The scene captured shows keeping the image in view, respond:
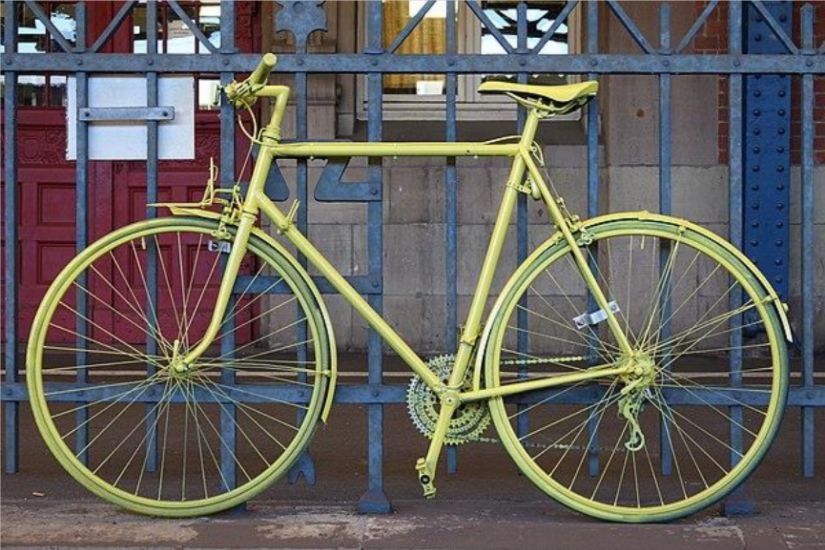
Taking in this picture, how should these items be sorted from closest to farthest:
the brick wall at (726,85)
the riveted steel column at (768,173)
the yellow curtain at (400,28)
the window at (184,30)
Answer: the riveted steel column at (768,173), the brick wall at (726,85), the window at (184,30), the yellow curtain at (400,28)

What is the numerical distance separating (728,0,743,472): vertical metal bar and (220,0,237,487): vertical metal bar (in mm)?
1656

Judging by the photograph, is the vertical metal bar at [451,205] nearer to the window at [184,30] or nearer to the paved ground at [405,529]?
the paved ground at [405,529]

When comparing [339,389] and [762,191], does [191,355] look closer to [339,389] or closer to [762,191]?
[339,389]

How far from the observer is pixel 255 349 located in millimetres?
9570

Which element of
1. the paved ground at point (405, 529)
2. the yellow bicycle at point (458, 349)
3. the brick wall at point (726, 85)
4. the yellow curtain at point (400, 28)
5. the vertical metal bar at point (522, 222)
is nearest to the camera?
the paved ground at point (405, 529)

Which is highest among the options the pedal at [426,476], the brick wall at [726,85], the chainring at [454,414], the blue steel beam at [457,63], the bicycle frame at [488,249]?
the brick wall at [726,85]

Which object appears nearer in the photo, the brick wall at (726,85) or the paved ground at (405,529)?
the paved ground at (405,529)

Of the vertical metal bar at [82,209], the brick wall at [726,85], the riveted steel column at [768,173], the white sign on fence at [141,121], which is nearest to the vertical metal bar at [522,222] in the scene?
the white sign on fence at [141,121]

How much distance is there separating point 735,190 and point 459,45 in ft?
18.0

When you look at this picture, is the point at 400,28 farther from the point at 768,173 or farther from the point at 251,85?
the point at 251,85

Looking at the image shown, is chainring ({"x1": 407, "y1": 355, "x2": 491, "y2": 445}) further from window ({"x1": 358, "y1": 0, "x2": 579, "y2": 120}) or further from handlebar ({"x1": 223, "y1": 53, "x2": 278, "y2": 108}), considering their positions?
window ({"x1": 358, "y1": 0, "x2": 579, "y2": 120})

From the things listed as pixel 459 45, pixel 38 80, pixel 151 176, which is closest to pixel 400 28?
pixel 459 45

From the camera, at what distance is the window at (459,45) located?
988 cm

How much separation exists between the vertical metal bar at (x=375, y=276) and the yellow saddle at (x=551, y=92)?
387 mm
